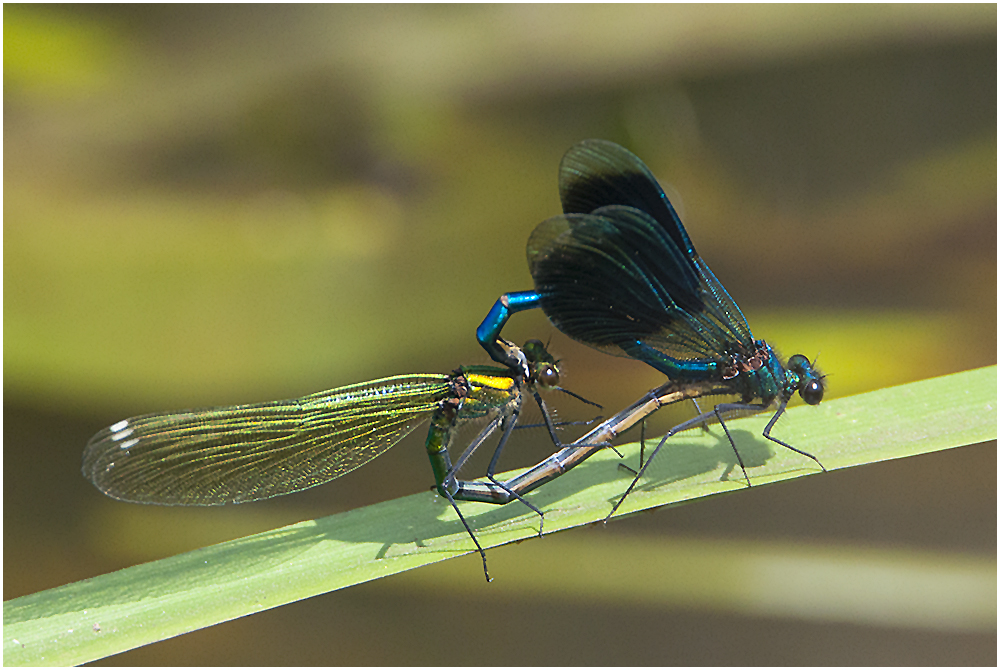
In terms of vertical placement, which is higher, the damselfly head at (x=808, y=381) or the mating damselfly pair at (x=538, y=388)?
the mating damselfly pair at (x=538, y=388)

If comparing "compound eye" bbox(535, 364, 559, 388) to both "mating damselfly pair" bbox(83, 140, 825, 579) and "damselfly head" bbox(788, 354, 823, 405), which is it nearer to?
"mating damselfly pair" bbox(83, 140, 825, 579)

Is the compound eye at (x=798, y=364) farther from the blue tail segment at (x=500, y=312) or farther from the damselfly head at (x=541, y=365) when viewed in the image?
the blue tail segment at (x=500, y=312)

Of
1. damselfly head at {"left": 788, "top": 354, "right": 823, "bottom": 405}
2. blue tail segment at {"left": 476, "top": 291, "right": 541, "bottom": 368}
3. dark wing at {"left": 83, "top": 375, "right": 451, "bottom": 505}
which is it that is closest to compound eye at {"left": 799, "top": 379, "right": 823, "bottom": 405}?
damselfly head at {"left": 788, "top": 354, "right": 823, "bottom": 405}

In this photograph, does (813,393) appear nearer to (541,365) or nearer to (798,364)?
(798,364)

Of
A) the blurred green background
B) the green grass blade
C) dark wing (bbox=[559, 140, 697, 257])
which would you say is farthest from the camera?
the blurred green background

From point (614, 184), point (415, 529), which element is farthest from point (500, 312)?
point (415, 529)

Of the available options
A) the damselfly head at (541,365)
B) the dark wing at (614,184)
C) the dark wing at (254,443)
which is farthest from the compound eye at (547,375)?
the dark wing at (614,184)
